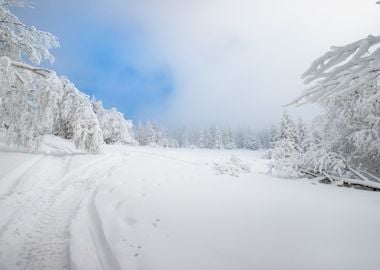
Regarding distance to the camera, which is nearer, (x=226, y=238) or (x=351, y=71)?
(x=351, y=71)

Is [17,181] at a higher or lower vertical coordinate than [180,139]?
lower

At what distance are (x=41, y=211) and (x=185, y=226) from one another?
4.00 meters

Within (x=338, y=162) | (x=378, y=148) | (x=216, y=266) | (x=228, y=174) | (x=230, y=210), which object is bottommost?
(x=216, y=266)

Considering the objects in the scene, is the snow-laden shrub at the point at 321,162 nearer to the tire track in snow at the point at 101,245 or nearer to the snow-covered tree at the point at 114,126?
the tire track in snow at the point at 101,245

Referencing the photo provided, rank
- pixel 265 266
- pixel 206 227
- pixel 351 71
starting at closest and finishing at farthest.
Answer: pixel 351 71
pixel 265 266
pixel 206 227

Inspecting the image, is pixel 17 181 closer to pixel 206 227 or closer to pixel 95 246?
pixel 95 246

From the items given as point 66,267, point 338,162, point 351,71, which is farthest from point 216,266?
point 338,162

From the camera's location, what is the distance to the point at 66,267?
3.48 meters

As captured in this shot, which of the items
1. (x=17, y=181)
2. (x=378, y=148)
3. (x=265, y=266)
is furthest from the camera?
(x=378, y=148)

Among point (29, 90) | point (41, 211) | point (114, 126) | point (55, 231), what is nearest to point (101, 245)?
point (55, 231)

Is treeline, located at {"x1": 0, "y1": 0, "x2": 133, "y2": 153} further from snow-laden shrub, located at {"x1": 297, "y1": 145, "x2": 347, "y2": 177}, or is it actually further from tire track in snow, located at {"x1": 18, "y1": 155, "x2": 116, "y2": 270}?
snow-laden shrub, located at {"x1": 297, "y1": 145, "x2": 347, "y2": 177}

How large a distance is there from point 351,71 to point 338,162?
8624 mm

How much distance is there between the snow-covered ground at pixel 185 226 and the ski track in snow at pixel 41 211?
2 centimetres

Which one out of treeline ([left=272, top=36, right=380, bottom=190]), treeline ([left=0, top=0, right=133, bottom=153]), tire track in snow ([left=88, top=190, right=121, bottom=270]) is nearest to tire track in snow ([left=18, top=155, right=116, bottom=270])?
tire track in snow ([left=88, top=190, right=121, bottom=270])
